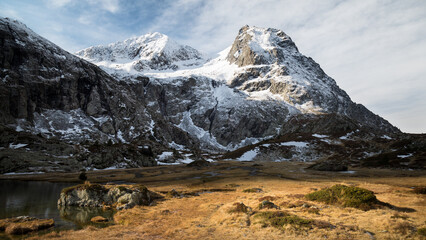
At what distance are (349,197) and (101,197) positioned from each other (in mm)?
28957

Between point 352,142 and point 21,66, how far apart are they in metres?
235

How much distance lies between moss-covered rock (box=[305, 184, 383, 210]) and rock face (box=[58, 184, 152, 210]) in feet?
67.4

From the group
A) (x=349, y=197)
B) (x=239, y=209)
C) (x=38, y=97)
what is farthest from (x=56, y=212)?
(x=38, y=97)

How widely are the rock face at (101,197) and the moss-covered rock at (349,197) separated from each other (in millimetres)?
20534

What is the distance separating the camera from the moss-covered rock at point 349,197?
2088 cm

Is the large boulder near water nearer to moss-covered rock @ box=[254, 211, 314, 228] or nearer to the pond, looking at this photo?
the pond

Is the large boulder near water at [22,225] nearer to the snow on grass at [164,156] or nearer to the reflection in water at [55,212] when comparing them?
the reflection in water at [55,212]

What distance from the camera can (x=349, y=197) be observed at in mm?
22094

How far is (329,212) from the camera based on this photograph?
66.2 ft

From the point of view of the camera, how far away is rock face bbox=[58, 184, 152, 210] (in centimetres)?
2939

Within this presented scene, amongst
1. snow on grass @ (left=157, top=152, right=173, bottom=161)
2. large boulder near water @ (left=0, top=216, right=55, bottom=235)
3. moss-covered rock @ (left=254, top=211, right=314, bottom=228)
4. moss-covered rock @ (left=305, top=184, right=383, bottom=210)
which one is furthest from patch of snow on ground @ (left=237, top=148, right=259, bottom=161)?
large boulder near water @ (left=0, top=216, right=55, bottom=235)

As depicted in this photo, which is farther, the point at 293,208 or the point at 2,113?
the point at 2,113

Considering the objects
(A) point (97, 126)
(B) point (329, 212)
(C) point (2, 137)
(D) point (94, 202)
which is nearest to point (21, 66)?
(A) point (97, 126)

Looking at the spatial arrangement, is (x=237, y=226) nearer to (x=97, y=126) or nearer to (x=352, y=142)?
(x=352, y=142)
